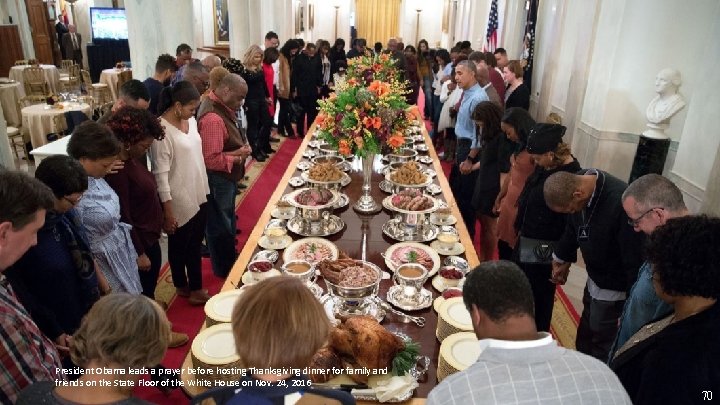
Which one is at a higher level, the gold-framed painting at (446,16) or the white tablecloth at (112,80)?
the gold-framed painting at (446,16)

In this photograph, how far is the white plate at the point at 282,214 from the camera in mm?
3007

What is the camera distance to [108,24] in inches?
512

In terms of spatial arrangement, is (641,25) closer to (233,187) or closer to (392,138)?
(392,138)

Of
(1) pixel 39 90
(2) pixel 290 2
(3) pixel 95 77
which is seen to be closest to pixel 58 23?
(3) pixel 95 77

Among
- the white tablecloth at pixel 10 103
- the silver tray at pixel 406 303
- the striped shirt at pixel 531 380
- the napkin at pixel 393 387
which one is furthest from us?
the white tablecloth at pixel 10 103

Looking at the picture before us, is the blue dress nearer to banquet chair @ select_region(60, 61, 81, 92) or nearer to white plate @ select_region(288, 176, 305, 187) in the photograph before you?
white plate @ select_region(288, 176, 305, 187)

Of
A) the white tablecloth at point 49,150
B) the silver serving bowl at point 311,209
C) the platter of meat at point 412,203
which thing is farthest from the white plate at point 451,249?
the white tablecloth at point 49,150

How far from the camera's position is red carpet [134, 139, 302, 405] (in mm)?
2641

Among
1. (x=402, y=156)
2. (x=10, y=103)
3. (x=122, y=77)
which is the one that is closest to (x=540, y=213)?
(x=402, y=156)

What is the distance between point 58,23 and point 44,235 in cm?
1388

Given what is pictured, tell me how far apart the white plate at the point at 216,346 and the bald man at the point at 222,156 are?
71.1 inches

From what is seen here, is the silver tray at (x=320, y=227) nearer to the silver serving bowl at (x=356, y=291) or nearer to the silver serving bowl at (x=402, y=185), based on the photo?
the silver serving bowl at (x=402, y=185)

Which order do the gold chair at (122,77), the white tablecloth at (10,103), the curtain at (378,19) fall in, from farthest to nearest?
the curtain at (378,19) < the gold chair at (122,77) < the white tablecloth at (10,103)

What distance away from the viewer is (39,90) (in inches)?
360
